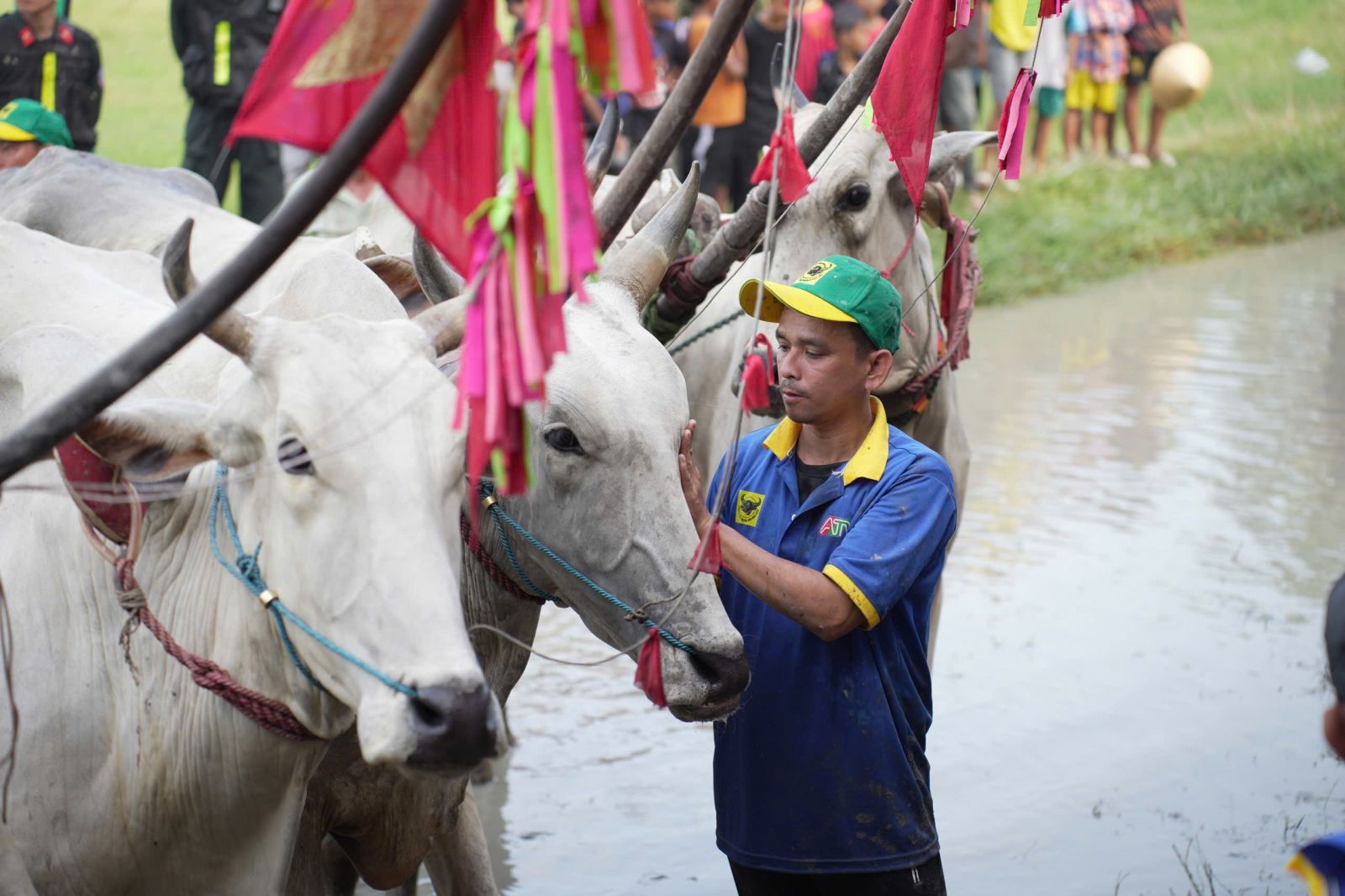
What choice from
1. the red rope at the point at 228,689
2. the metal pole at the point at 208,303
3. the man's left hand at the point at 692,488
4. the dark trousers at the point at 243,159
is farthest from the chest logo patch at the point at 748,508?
the dark trousers at the point at 243,159

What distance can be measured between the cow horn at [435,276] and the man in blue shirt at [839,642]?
63cm

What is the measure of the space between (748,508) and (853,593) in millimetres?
431

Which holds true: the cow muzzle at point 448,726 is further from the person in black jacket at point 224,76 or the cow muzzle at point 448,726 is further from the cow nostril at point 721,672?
the person in black jacket at point 224,76

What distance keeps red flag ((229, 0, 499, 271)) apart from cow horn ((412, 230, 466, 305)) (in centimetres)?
98

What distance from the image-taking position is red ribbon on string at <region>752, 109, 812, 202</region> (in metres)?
3.06

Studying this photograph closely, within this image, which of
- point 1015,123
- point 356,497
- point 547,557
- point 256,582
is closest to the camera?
point 356,497

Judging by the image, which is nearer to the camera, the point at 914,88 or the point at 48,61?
the point at 914,88

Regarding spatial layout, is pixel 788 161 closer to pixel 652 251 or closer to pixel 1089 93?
pixel 652 251

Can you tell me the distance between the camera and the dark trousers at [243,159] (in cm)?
889

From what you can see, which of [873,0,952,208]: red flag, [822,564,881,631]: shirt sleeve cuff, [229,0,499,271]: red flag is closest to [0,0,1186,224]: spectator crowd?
[229,0,499,271]: red flag

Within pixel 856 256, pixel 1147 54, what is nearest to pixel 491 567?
pixel 856 256

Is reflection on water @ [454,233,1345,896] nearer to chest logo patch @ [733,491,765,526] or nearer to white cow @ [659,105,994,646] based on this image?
white cow @ [659,105,994,646]

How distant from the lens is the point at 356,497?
8.32 feet

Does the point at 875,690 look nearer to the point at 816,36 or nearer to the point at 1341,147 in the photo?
the point at 816,36
